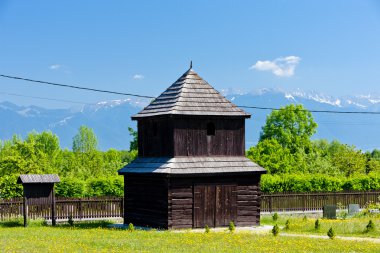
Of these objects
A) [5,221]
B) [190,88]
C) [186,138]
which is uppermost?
[190,88]

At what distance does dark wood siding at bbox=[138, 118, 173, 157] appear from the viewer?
31.1 meters

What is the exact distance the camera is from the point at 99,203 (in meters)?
37.9

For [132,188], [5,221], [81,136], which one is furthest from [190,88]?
[81,136]

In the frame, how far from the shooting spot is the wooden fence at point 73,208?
35.5 meters

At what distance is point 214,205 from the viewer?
30.8 meters

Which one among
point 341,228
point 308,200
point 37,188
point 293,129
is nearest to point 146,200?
point 37,188

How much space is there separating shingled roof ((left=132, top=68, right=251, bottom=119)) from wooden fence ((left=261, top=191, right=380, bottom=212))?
1199cm

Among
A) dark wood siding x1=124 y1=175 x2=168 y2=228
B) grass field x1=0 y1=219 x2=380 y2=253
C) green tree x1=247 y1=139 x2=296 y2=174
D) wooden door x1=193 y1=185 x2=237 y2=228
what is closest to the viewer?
grass field x1=0 y1=219 x2=380 y2=253

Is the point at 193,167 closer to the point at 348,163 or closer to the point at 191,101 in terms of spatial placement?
the point at 191,101

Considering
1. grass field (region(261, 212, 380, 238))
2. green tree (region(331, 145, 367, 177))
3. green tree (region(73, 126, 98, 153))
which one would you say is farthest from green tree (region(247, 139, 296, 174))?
green tree (region(73, 126, 98, 153))

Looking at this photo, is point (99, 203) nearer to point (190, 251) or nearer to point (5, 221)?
point (5, 221)

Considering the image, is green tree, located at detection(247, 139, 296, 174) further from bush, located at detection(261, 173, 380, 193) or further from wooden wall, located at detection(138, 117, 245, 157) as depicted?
wooden wall, located at detection(138, 117, 245, 157)

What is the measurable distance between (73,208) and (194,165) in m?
10.1

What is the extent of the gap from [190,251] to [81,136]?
125431 millimetres
